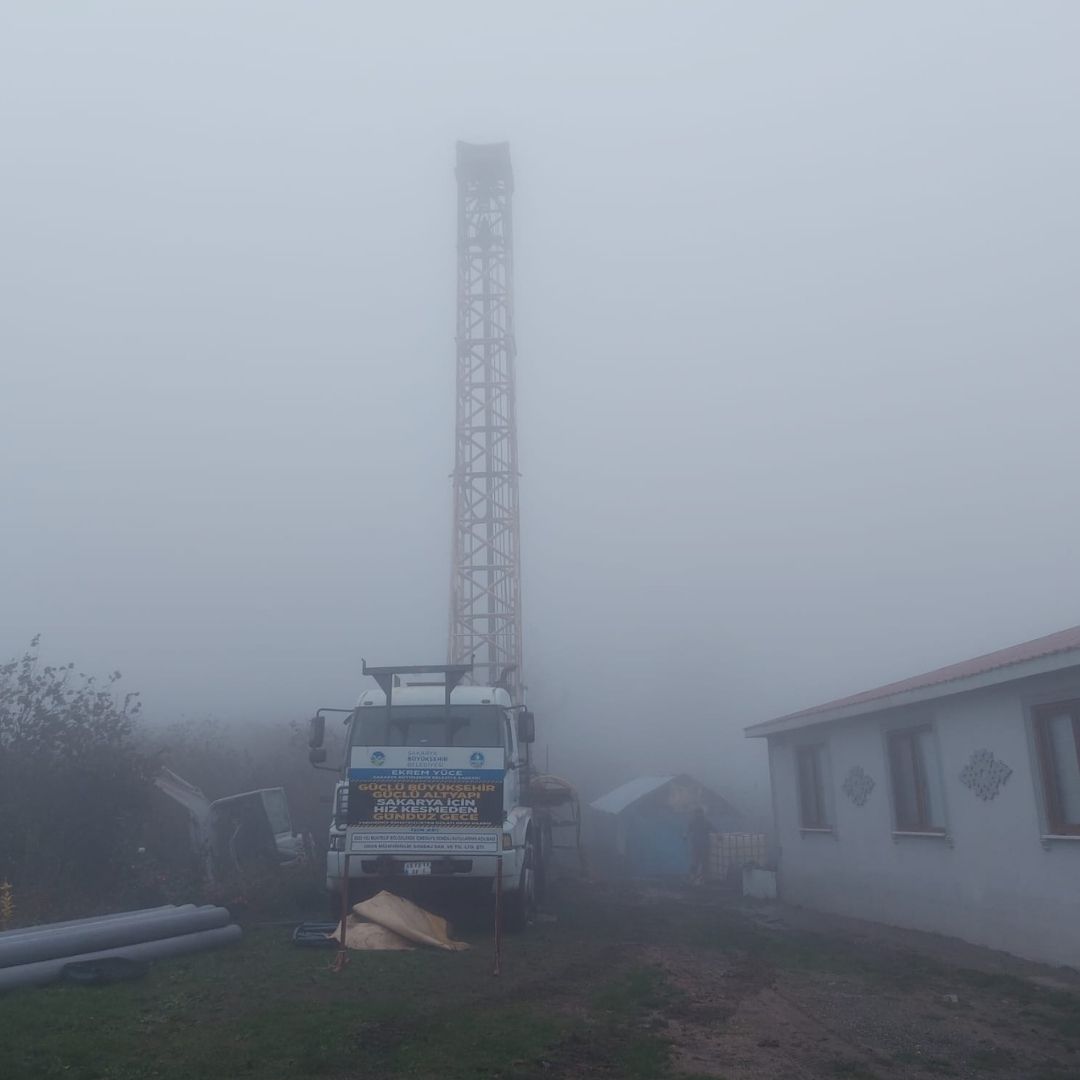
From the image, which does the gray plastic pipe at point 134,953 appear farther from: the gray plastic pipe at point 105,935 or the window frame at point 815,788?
the window frame at point 815,788

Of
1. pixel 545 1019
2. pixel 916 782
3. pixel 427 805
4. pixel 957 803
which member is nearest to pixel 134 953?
pixel 427 805

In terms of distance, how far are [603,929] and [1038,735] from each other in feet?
19.4

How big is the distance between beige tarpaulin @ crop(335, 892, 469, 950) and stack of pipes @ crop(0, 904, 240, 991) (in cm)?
132

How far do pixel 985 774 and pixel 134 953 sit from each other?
9.34 metres

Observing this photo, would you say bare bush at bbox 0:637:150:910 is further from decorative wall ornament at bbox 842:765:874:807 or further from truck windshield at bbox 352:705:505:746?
decorative wall ornament at bbox 842:765:874:807

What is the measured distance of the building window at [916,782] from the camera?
14391 millimetres

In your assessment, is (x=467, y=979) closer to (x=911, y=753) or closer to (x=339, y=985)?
(x=339, y=985)

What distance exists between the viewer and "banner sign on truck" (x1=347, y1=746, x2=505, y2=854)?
13.0m

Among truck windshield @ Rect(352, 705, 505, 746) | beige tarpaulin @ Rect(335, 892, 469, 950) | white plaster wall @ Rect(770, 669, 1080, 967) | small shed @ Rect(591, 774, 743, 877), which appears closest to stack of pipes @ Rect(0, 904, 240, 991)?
beige tarpaulin @ Rect(335, 892, 469, 950)

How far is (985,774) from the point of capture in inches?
507

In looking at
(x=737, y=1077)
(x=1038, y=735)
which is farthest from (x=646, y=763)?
(x=737, y=1077)

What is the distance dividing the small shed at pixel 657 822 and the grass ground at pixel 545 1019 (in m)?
15.3

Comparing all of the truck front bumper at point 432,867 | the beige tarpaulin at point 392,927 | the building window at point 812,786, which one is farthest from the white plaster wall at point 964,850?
the beige tarpaulin at point 392,927

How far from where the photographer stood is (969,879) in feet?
43.6
